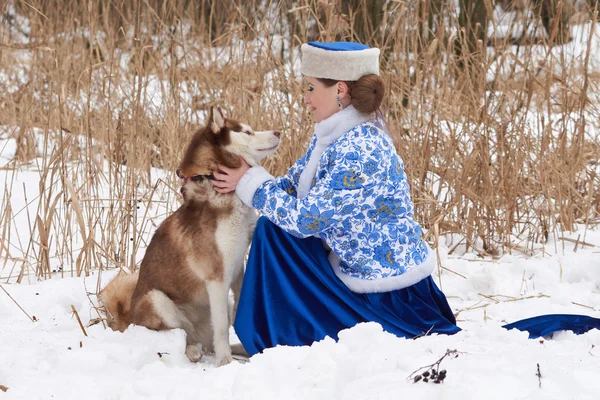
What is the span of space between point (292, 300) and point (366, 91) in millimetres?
886

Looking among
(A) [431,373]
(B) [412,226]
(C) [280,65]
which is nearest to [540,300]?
(B) [412,226]

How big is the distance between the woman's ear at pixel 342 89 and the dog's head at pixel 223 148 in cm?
30

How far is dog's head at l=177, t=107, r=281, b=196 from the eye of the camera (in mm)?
2910

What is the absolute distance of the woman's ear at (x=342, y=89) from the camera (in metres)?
2.86

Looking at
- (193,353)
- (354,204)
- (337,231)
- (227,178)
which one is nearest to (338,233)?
(337,231)

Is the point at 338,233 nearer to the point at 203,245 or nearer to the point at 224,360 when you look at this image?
the point at 203,245

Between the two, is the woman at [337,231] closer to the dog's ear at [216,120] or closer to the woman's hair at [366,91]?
the woman's hair at [366,91]

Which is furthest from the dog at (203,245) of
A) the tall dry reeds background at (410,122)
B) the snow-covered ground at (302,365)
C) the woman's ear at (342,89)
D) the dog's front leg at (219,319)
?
the tall dry reeds background at (410,122)

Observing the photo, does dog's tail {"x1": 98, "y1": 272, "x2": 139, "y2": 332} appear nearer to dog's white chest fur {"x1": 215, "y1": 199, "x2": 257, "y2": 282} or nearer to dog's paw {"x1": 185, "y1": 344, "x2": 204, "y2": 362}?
dog's paw {"x1": 185, "y1": 344, "x2": 204, "y2": 362}

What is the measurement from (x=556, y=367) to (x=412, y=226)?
0.90 m

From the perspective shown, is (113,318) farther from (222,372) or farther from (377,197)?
(377,197)

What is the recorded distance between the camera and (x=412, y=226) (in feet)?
9.66

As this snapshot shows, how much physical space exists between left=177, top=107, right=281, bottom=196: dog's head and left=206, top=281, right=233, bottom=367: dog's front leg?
440 mm

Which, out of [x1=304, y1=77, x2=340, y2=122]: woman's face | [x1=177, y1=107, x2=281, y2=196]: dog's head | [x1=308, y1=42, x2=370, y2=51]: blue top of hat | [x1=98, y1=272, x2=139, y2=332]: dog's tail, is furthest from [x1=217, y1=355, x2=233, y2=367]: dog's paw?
[x1=308, y1=42, x2=370, y2=51]: blue top of hat
